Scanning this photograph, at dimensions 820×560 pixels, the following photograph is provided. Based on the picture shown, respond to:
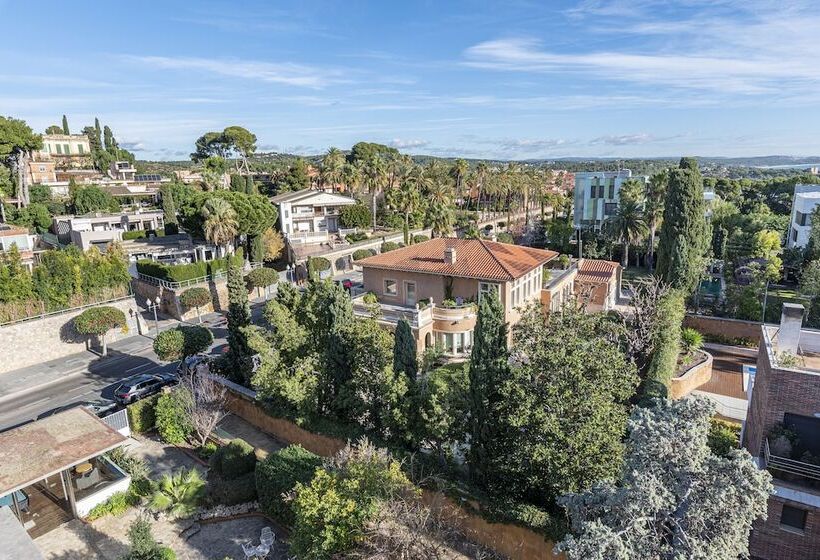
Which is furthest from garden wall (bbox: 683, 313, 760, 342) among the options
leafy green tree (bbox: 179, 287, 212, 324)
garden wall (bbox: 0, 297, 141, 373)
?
garden wall (bbox: 0, 297, 141, 373)

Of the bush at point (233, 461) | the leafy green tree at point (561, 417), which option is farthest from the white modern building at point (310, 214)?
the leafy green tree at point (561, 417)

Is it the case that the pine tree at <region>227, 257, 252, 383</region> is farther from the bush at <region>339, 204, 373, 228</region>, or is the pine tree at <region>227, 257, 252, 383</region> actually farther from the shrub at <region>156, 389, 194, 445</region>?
the bush at <region>339, 204, 373, 228</region>

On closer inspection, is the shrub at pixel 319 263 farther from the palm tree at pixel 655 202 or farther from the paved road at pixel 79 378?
the palm tree at pixel 655 202

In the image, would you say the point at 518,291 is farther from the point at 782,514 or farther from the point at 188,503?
the point at 188,503

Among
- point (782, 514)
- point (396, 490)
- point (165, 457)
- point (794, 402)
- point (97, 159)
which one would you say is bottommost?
point (165, 457)

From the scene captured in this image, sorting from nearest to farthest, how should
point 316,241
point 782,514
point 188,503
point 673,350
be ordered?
point 782,514, point 188,503, point 673,350, point 316,241

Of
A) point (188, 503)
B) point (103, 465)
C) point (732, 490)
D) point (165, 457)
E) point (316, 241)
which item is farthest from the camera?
point (316, 241)

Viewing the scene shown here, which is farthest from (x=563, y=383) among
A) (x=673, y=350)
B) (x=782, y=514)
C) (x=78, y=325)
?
(x=78, y=325)
